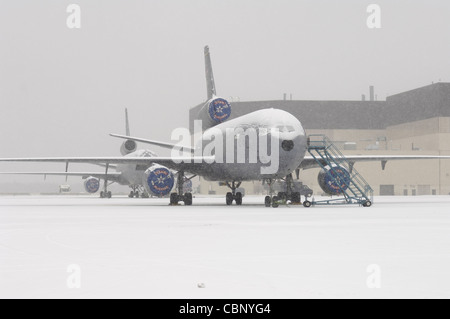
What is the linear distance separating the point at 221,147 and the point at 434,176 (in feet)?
190

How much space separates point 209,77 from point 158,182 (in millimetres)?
13749

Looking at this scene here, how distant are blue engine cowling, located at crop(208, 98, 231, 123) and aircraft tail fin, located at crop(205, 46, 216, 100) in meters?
2.55

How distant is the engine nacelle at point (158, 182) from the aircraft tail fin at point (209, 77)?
1200cm

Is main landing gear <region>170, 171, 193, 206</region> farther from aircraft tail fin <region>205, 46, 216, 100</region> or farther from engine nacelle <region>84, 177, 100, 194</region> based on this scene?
engine nacelle <region>84, 177, 100, 194</region>

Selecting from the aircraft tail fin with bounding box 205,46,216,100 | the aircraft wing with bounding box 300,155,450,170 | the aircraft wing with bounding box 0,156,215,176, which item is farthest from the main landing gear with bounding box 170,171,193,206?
the aircraft tail fin with bounding box 205,46,216,100

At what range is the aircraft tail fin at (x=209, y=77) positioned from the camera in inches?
1842

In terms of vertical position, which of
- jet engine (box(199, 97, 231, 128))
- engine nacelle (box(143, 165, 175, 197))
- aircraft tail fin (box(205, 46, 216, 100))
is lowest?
engine nacelle (box(143, 165, 175, 197))

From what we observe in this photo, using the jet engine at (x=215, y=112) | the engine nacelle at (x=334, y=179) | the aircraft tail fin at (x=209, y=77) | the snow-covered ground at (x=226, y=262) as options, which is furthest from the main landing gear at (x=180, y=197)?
the snow-covered ground at (x=226, y=262)

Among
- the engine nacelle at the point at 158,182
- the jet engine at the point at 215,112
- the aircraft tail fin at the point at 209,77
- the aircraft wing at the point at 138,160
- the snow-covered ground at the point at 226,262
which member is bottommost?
the snow-covered ground at the point at 226,262

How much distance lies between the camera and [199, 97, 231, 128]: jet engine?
43.2m

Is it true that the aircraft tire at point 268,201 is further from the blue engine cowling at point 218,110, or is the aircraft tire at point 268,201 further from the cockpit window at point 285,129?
the blue engine cowling at point 218,110

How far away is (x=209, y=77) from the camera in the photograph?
47281 millimetres

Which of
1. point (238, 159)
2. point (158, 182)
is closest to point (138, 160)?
point (158, 182)
